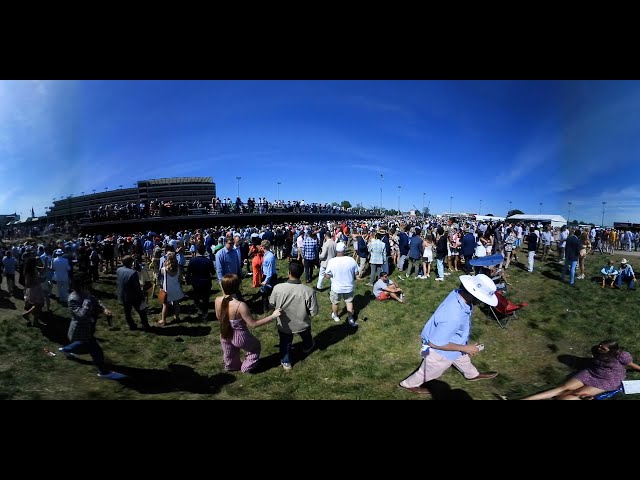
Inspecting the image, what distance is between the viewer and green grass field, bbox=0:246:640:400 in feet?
9.56

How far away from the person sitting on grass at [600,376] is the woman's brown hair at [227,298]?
387 cm

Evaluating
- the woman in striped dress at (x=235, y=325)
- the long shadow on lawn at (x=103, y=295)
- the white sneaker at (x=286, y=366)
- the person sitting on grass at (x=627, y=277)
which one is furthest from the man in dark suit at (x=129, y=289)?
the person sitting on grass at (x=627, y=277)

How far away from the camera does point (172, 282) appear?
4164mm

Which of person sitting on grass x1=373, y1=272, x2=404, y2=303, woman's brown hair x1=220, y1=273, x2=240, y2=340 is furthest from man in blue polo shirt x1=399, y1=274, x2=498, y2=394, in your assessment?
person sitting on grass x1=373, y1=272, x2=404, y2=303

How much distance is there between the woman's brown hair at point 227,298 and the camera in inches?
120

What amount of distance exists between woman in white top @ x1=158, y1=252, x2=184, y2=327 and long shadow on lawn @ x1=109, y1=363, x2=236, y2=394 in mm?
985

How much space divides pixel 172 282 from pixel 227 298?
1743 mm

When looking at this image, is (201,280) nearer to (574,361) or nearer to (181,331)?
(181,331)

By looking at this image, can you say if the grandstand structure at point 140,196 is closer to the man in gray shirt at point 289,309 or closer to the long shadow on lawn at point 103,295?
the long shadow on lawn at point 103,295

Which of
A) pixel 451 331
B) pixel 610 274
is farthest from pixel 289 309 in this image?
pixel 610 274
